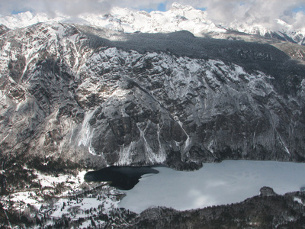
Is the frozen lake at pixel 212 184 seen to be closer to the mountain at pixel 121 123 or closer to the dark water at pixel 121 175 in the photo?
the dark water at pixel 121 175

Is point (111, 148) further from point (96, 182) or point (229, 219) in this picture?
point (229, 219)

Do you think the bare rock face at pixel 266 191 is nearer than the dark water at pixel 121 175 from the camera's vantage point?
Yes

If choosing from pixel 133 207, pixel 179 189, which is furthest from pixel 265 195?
pixel 133 207

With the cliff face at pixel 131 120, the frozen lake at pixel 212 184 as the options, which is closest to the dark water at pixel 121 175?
the frozen lake at pixel 212 184

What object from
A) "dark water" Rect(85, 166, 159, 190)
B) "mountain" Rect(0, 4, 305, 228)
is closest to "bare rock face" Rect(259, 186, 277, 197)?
"mountain" Rect(0, 4, 305, 228)

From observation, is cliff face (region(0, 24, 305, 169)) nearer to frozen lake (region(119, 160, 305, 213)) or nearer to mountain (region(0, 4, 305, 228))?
mountain (region(0, 4, 305, 228))
